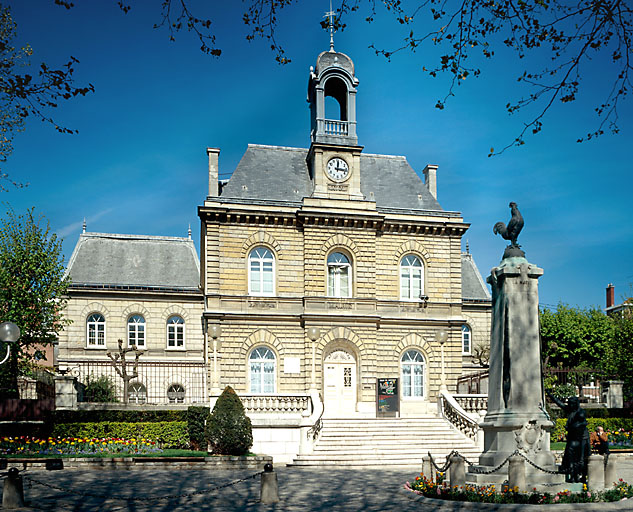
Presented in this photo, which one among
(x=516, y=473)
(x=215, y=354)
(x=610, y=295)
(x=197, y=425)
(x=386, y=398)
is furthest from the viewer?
(x=610, y=295)

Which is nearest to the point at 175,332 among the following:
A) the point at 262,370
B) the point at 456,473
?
the point at 262,370

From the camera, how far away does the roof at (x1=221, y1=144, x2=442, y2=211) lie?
3528 cm

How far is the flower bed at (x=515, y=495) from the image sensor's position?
44.7 feet

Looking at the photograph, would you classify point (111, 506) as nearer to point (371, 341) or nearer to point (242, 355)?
point (242, 355)

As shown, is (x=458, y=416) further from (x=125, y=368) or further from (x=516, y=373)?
(x=125, y=368)

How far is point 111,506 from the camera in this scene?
14344 millimetres

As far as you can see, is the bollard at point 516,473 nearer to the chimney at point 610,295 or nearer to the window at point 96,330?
the window at point 96,330

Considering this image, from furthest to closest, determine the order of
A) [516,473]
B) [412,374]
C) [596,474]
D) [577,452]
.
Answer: [412,374] → [577,452] → [596,474] → [516,473]

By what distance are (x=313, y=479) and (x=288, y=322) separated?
13776 mm

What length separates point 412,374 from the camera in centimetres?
3447

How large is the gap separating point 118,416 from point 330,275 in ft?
41.6

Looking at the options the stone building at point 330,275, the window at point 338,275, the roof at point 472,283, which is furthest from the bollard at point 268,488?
the roof at point 472,283

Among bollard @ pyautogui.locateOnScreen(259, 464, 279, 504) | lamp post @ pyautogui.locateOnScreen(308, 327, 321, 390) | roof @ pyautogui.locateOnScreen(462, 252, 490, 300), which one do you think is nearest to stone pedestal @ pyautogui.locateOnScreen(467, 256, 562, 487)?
bollard @ pyautogui.locateOnScreen(259, 464, 279, 504)

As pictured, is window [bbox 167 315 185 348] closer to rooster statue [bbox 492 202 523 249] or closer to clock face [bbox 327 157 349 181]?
clock face [bbox 327 157 349 181]
